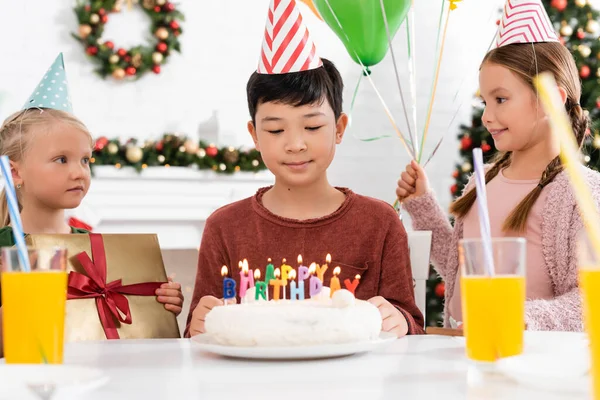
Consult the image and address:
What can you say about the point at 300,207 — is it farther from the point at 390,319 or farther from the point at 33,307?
the point at 33,307

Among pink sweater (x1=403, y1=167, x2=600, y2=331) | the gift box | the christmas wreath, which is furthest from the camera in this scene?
the christmas wreath

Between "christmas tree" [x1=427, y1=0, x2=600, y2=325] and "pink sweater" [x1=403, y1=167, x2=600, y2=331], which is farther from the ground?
"christmas tree" [x1=427, y1=0, x2=600, y2=325]

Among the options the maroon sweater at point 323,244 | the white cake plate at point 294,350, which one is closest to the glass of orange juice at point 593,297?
the white cake plate at point 294,350

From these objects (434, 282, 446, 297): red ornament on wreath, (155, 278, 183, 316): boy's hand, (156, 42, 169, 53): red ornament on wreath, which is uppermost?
(156, 42, 169, 53): red ornament on wreath

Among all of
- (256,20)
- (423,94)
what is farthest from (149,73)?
(423,94)

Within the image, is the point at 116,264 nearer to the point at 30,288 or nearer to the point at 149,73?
the point at 30,288

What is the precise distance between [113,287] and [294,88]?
0.59 meters

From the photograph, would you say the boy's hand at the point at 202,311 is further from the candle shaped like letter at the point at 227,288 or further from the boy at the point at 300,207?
the boy at the point at 300,207

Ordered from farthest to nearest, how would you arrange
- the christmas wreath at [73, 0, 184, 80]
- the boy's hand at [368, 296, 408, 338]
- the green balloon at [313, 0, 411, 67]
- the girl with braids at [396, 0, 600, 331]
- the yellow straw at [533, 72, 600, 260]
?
the christmas wreath at [73, 0, 184, 80] < the green balloon at [313, 0, 411, 67] < the girl with braids at [396, 0, 600, 331] < the boy's hand at [368, 296, 408, 338] < the yellow straw at [533, 72, 600, 260]

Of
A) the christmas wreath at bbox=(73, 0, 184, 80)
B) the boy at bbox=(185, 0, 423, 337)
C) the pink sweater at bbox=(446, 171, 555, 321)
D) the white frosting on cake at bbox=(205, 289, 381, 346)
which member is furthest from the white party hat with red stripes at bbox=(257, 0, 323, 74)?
the christmas wreath at bbox=(73, 0, 184, 80)

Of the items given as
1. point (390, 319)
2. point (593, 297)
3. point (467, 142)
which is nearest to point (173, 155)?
point (467, 142)

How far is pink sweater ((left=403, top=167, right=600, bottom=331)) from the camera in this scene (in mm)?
1604

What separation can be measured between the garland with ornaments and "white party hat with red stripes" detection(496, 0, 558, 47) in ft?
7.86

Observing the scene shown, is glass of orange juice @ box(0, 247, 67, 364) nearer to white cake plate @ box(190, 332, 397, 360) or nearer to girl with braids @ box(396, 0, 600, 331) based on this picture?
white cake plate @ box(190, 332, 397, 360)
